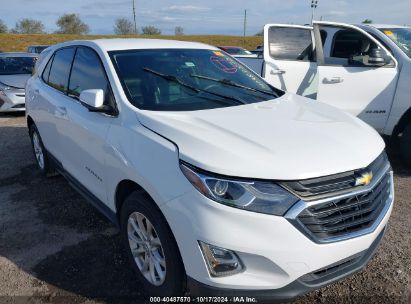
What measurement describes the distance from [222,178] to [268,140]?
460mm

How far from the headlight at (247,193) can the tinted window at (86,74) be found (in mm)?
1379

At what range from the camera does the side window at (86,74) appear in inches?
125

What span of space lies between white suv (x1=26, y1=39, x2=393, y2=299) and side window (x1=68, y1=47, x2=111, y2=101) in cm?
2

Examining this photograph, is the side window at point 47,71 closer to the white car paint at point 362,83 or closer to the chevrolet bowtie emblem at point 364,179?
the white car paint at point 362,83

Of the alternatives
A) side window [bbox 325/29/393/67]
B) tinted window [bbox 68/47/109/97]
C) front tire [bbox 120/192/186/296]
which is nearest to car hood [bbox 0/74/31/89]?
tinted window [bbox 68/47/109/97]

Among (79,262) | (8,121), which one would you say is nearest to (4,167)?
(79,262)

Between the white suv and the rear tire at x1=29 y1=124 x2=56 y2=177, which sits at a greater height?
the white suv

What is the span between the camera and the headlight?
2.05 m

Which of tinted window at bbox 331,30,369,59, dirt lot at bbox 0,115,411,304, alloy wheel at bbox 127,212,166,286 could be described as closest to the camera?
alloy wheel at bbox 127,212,166,286

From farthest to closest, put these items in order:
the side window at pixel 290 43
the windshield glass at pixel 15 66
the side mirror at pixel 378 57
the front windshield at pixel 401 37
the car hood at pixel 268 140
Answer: the windshield glass at pixel 15 66
the side window at pixel 290 43
the front windshield at pixel 401 37
the side mirror at pixel 378 57
the car hood at pixel 268 140

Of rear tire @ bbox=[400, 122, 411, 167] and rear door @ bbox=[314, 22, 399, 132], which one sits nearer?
Answer: rear tire @ bbox=[400, 122, 411, 167]

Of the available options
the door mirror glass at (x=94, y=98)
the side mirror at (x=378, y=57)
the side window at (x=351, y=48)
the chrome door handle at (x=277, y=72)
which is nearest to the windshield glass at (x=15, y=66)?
the chrome door handle at (x=277, y=72)

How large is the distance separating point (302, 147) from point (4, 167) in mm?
4764

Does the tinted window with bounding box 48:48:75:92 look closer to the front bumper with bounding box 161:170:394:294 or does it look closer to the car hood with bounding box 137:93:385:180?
the car hood with bounding box 137:93:385:180
